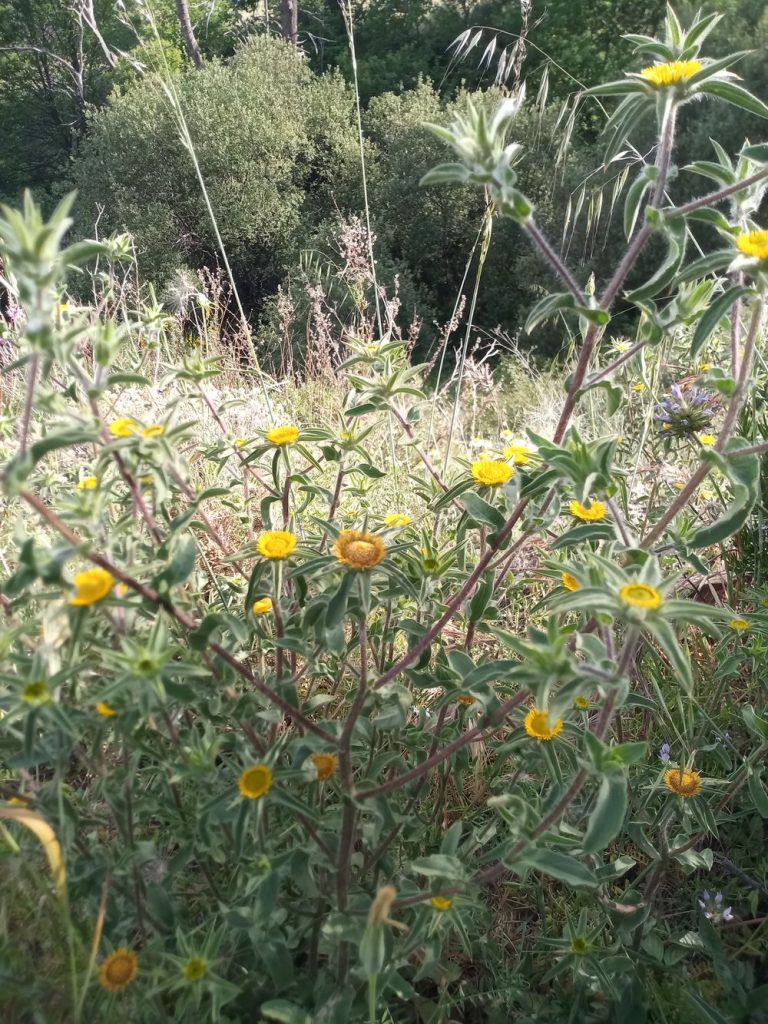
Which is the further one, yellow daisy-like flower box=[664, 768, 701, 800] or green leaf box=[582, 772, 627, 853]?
yellow daisy-like flower box=[664, 768, 701, 800]

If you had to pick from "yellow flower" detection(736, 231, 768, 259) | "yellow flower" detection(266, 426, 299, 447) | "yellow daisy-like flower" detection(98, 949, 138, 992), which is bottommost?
"yellow daisy-like flower" detection(98, 949, 138, 992)

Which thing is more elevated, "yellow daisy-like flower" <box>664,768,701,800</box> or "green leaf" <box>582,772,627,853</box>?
"green leaf" <box>582,772,627,853</box>

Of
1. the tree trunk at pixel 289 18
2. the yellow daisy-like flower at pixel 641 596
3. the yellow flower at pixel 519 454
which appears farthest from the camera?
the tree trunk at pixel 289 18

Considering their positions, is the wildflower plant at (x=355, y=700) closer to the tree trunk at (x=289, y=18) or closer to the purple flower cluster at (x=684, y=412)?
the purple flower cluster at (x=684, y=412)

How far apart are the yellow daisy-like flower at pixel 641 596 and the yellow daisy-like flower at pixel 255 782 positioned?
1.78ft

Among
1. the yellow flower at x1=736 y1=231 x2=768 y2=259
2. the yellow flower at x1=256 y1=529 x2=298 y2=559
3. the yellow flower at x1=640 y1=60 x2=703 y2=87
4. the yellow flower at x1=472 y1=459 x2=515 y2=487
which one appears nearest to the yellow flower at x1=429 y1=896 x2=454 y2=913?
the yellow flower at x1=256 y1=529 x2=298 y2=559

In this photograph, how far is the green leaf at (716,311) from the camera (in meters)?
1.04

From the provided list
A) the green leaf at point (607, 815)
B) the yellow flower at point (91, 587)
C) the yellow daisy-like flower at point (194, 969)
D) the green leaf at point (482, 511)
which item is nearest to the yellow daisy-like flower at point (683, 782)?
the green leaf at point (607, 815)

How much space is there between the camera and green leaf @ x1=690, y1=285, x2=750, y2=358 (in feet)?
3.40

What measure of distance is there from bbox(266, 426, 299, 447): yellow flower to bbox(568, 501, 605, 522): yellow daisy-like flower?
21.6 inches

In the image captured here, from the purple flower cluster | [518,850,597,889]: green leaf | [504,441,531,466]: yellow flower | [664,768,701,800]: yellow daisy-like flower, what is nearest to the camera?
[518,850,597,889]: green leaf

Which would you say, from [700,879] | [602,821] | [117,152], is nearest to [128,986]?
[602,821]

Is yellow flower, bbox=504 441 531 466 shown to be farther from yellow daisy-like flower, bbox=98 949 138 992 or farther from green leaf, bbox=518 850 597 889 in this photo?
yellow daisy-like flower, bbox=98 949 138 992

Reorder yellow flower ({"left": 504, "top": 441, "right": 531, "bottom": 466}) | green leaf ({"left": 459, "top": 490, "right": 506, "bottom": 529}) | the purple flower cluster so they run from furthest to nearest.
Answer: the purple flower cluster
yellow flower ({"left": 504, "top": 441, "right": 531, "bottom": 466})
green leaf ({"left": 459, "top": 490, "right": 506, "bottom": 529})
